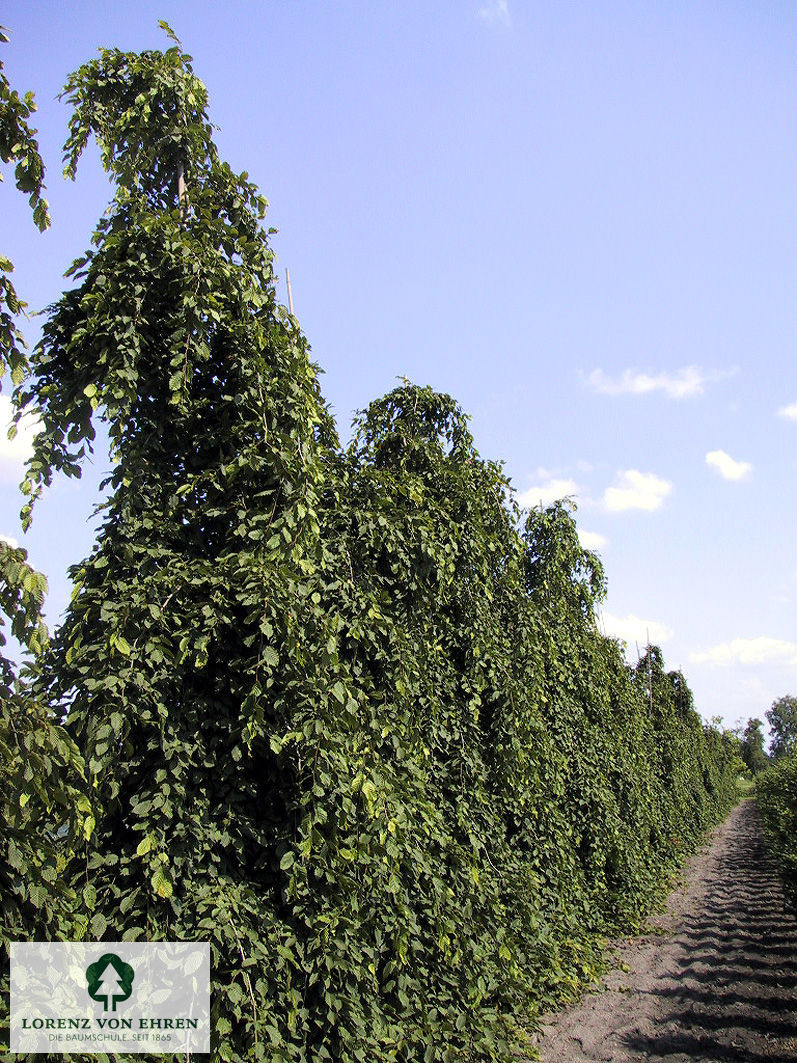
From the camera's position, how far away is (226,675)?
3.58 m

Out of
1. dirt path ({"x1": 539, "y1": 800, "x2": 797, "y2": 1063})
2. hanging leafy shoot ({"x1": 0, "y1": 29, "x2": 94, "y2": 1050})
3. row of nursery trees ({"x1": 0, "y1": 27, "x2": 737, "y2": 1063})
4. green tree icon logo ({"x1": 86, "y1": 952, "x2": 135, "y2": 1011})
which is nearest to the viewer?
hanging leafy shoot ({"x1": 0, "y1": 29, "x2": 94, "y2": 1050})

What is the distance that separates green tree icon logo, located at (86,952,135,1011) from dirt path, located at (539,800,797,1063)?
3674mm

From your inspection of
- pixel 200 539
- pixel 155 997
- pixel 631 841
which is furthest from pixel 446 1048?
pixel 631 841

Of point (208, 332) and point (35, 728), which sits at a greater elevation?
point (208, 332)

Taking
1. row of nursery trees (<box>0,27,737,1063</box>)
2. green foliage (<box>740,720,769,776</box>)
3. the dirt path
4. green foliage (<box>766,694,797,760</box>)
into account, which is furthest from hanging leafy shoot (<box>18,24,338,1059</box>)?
green foliage (<box>766,694,797,760</box>)

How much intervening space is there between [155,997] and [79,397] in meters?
2.68

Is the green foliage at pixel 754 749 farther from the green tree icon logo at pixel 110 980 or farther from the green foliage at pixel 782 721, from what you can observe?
the green tree icon logo at pixel 110 980

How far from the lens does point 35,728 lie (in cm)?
238

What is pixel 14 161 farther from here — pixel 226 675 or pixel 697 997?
pixel 697 997

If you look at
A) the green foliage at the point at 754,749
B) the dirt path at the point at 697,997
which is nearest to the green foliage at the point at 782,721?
the green foliage at the point at 754,749

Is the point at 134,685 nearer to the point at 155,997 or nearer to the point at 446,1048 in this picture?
the point at 155,997

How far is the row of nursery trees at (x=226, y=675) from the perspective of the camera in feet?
10.1

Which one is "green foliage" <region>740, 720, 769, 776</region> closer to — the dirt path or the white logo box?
the dirt path

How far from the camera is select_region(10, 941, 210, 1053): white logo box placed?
2582 millimetres
